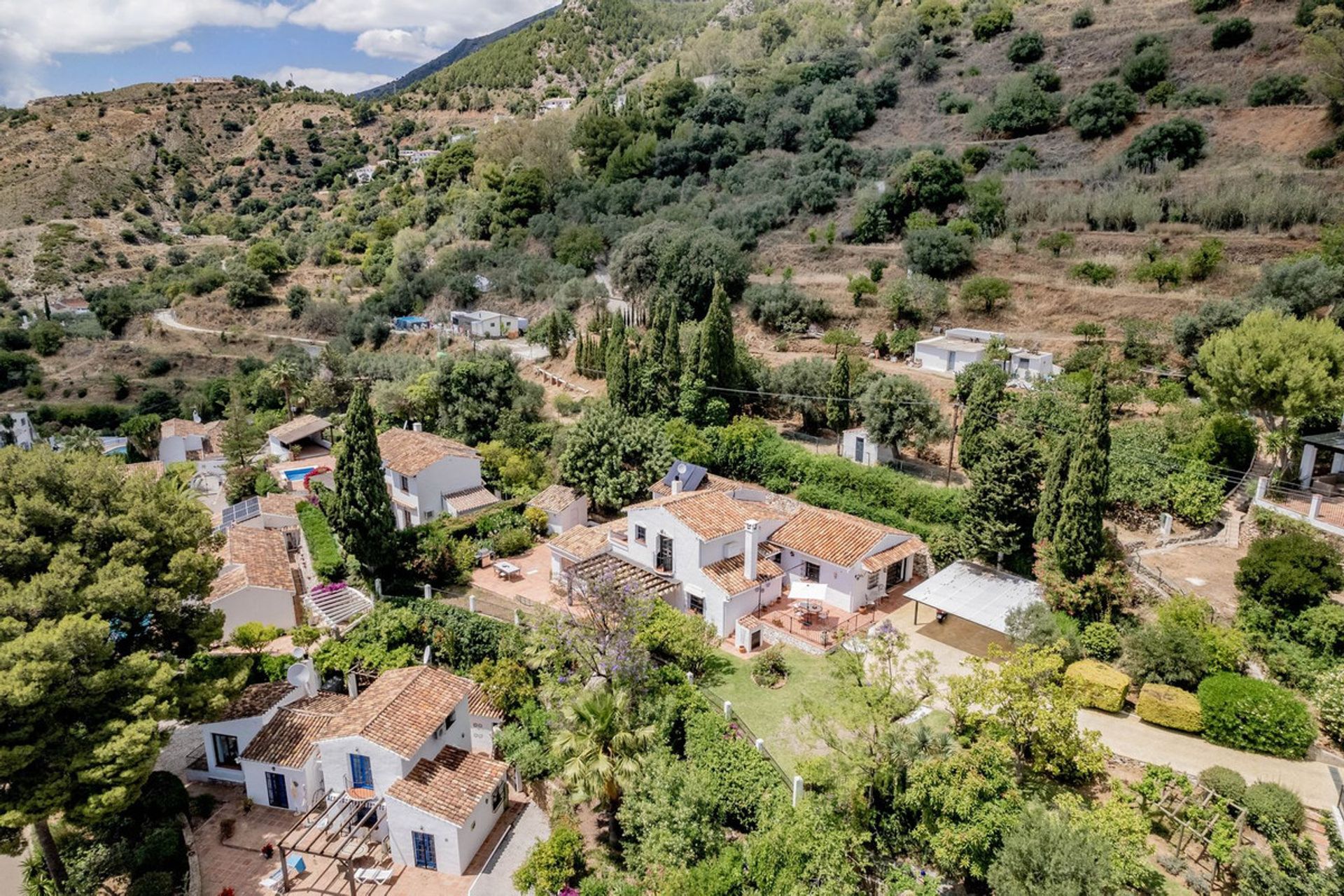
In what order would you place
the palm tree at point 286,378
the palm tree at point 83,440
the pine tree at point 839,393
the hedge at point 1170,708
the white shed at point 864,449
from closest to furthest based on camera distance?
1. the hedge at point 1170,708
2. the white shed at point 864,449
3. the pine tree at point 839,393
4. the palm tree at point 83,440
5. the palm tree at point 286,378

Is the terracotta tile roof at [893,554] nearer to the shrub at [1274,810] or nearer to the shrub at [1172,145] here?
the shrub at [1274,810]

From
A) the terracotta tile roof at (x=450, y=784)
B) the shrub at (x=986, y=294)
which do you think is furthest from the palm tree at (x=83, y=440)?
the shrub at (x=986, y=294)

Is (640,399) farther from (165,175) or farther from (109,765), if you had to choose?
(165,175)

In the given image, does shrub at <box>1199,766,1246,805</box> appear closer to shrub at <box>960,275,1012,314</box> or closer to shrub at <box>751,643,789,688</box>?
shrub at <box>751,643,789,688</box>

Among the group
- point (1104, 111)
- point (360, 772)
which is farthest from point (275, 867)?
point (1104, 111)

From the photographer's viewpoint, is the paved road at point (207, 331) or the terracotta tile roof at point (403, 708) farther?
the paved road at point (207, 331)
